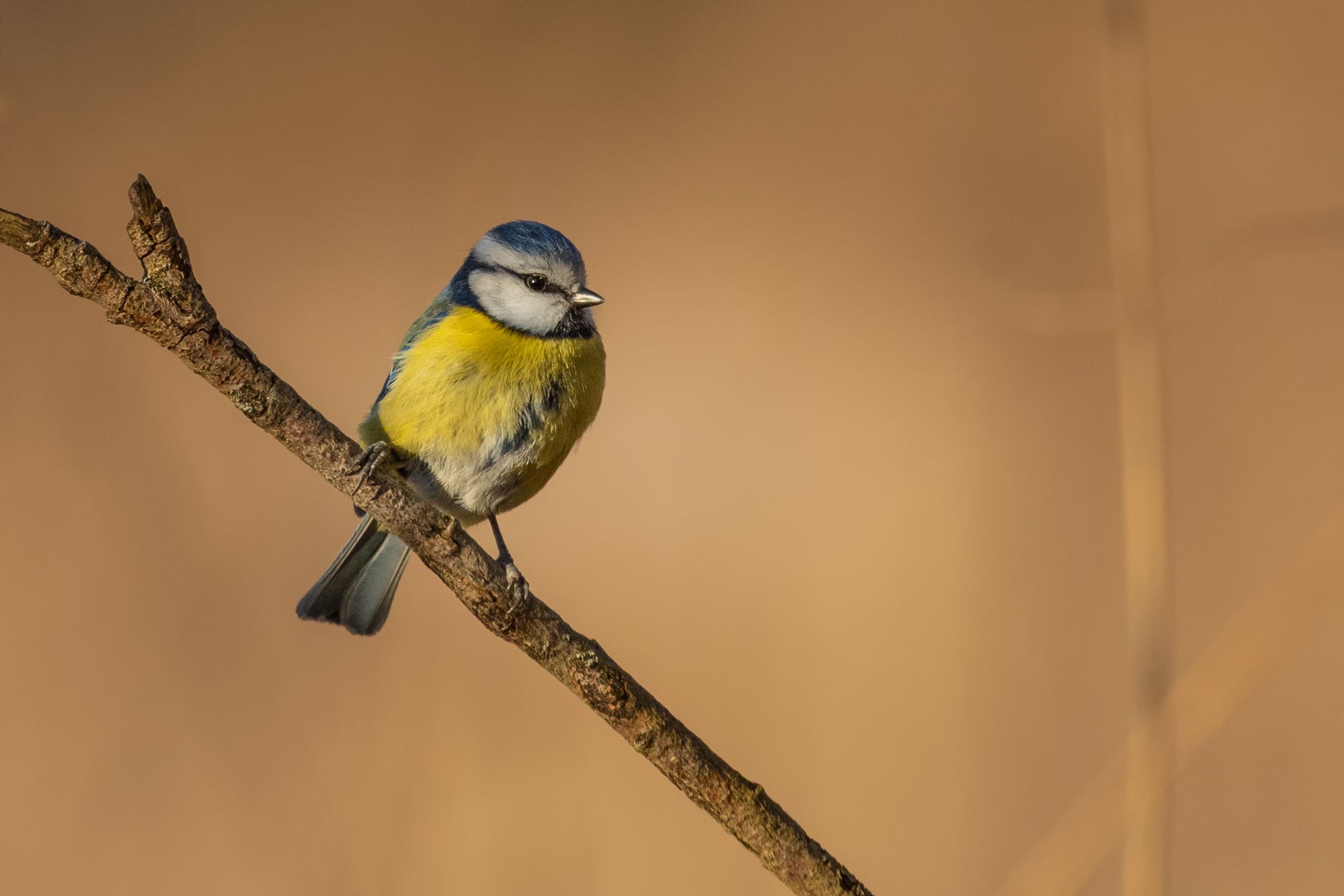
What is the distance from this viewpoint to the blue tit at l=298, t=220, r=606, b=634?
147 centimetres

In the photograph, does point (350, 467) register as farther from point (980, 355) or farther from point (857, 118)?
point (857, 118)

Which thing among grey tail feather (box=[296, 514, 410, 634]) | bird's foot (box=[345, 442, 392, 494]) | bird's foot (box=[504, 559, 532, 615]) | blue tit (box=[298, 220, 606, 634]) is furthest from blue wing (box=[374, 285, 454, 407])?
bird's foot (box=[504, 559, 532, 615])

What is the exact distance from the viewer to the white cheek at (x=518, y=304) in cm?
158

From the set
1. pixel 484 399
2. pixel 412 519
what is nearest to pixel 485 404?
pixel 484 399

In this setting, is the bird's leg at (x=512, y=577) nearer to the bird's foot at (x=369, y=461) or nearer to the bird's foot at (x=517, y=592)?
the bird's foot at (x=517, y=592)

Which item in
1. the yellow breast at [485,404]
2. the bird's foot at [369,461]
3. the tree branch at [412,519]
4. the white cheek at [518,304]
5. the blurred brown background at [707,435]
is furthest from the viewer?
the blurred brown background at [707,435]

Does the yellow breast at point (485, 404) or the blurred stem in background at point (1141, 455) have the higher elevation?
the blurred stem in background at point (1141, 455)

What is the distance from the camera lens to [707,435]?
249 cm

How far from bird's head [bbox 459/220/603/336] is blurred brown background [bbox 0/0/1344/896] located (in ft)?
2.55

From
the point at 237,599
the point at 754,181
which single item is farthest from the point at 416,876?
the point at 754,181

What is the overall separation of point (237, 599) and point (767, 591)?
1176 millimetres

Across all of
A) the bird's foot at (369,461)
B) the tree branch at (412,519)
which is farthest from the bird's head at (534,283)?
the tree branch at (412,519)

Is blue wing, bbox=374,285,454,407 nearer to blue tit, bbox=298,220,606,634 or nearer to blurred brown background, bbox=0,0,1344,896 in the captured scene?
blue tit, bbox=298,220,606,634

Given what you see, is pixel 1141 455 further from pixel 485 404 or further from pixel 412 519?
pixel 485 404
